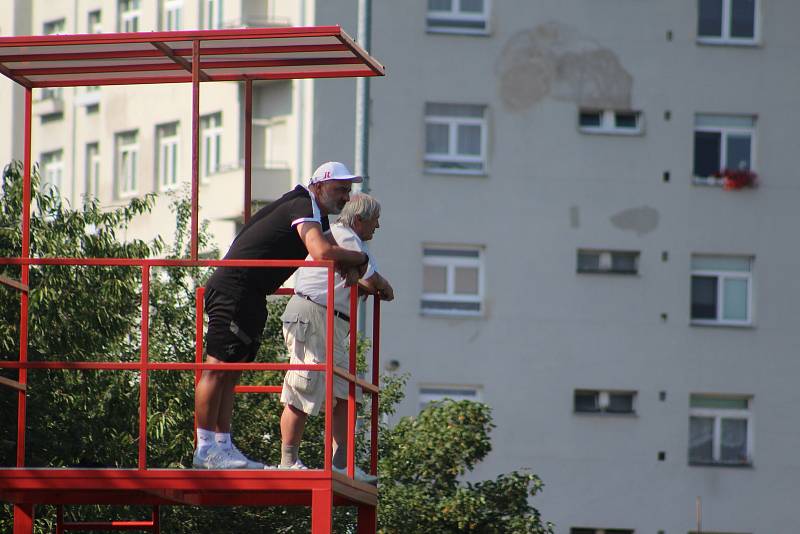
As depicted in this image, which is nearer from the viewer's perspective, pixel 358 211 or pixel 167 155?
pixel 358 211

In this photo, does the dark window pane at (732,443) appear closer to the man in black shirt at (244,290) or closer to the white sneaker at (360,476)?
the white sneaker at (360,476)

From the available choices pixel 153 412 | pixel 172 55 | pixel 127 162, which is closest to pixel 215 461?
pixel 172 55

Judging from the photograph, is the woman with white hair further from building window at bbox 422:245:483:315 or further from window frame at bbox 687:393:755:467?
window frame at bbox 687:393:755:467

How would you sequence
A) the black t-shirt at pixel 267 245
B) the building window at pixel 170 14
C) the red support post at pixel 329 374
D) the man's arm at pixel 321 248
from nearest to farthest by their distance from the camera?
1. the man's arm at pixel 321 248
2. the red support post at pixel 329 374
3. the black t-shirt at pixel 267 245
4. the building window at pixel 170 14

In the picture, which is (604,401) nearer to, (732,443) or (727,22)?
(732,443)

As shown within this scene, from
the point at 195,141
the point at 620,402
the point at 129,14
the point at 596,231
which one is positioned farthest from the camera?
the point at 129,14

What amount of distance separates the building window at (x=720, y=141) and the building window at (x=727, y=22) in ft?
5.26

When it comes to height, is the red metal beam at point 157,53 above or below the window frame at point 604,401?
below

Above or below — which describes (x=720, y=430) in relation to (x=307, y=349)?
above

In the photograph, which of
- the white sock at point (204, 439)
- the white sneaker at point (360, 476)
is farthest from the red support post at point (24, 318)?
the white sneaker at point (360, 476)

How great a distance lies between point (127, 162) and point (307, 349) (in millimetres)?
34216

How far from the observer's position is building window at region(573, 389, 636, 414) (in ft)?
132

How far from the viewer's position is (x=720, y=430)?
40.9 m

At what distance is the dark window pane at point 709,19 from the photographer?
135ft
